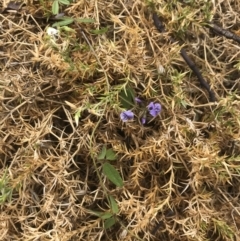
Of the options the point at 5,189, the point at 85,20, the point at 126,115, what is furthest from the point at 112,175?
the point at 85,20

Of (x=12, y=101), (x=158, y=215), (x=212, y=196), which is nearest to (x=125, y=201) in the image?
(x=158, y=215)

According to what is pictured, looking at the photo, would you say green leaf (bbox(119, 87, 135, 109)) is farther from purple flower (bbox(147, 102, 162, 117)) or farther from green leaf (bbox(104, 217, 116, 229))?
green leaf (bbox(104, 217, 116, 229))

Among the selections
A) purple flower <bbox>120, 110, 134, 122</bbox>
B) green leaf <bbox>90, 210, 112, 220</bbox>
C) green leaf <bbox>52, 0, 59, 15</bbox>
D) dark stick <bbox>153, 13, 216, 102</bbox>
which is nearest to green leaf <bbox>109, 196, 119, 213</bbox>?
green leaf <bbox>90, 210, 112, 220</bbox>

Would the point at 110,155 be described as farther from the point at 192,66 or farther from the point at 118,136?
the point at 192,66

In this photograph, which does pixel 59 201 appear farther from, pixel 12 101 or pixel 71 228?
pixel 12 101

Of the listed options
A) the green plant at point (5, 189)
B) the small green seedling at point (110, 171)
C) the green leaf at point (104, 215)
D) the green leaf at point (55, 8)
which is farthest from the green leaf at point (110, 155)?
the green leaf at point (55, 8)

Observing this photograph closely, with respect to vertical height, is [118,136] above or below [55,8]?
below

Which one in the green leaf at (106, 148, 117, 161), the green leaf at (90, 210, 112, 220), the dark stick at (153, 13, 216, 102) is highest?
the dark stick at (153, 13, 216, 102)

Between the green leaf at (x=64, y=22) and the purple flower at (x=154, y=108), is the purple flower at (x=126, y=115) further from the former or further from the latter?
the green leaf at (x=64, y=22)
